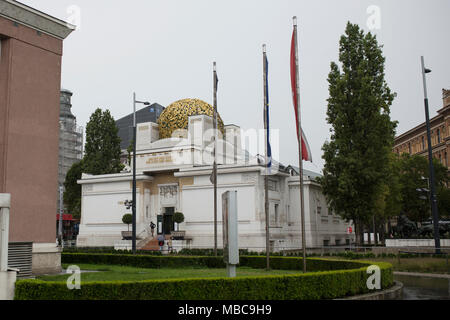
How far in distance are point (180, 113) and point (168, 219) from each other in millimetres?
9743

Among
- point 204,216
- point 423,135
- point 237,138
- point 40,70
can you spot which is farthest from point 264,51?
point 423,135

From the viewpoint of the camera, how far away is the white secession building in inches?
1353

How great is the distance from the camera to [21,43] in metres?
17.4

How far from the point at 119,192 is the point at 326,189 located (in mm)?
18473

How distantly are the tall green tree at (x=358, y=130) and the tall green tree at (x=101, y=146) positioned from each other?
2716 cm

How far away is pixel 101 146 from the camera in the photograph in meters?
50.5

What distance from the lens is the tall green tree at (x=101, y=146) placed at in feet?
162

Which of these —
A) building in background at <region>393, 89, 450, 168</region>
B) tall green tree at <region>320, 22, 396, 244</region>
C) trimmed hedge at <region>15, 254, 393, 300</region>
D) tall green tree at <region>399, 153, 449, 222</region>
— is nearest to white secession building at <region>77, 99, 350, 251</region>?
tall green tree at <region>320, 22, 396, 244</region>

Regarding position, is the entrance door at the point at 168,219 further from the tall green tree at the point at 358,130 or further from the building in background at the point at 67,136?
the building in background at the point at 67,136

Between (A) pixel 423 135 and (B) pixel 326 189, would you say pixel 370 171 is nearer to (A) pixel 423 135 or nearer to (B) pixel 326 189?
(B) pixel 326 189

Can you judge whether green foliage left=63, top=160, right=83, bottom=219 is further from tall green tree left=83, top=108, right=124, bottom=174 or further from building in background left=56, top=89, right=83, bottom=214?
building in background left=56, top=89, right=83, bottom=214

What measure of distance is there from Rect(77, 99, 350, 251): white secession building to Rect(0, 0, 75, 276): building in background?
58.8 ft

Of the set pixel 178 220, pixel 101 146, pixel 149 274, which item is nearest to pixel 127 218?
pixel 178 220

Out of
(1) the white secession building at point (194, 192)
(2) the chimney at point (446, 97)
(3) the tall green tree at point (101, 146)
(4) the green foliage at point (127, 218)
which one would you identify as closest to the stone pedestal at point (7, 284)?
(1) the white secession building at point (194, 192)
